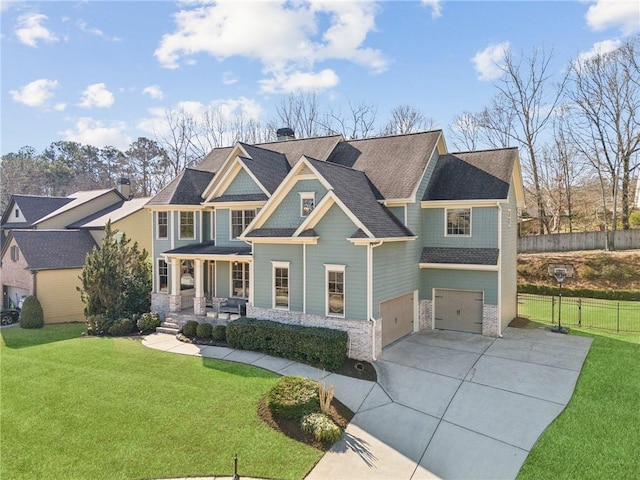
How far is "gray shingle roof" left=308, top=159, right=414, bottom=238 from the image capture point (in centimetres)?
1418

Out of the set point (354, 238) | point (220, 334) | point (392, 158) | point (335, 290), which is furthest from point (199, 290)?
point (392, 158)

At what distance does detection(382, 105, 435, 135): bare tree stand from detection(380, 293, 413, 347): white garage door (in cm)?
2952

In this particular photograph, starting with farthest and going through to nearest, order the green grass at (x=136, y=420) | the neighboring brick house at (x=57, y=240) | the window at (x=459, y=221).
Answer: the neighboring brick house at (x=57, y=240) < the window at (x=459, y=221) < the green grass at (x=136, y=420)

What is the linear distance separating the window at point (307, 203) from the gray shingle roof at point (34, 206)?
2617cm

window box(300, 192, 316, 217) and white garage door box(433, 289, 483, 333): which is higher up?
window box(300, 192, 316, 217)

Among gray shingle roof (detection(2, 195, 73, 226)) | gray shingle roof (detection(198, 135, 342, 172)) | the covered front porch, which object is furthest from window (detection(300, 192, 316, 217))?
gray shingle roof (detection(2, 195, 73, 226))

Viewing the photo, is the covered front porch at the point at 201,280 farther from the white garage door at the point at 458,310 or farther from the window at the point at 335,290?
the white garage door at the point at 458,310

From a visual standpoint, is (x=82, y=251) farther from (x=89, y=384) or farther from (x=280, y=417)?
(x=280, y=417)

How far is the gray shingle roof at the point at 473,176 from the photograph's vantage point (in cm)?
1688

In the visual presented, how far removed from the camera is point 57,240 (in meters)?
25.7

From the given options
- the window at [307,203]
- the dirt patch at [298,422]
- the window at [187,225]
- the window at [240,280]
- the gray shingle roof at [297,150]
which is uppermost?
the gray shingle roof at [297,150]

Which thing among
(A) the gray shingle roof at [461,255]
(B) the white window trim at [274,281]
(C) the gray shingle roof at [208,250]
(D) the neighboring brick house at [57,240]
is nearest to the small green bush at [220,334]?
(B) the white window trim at [274,281]

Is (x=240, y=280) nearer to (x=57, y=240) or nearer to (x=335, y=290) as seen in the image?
(x=335, y=290)

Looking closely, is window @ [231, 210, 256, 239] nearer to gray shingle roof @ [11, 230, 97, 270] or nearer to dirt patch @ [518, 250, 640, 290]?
gray shingle roof @ [11, 230, 97, 270]
